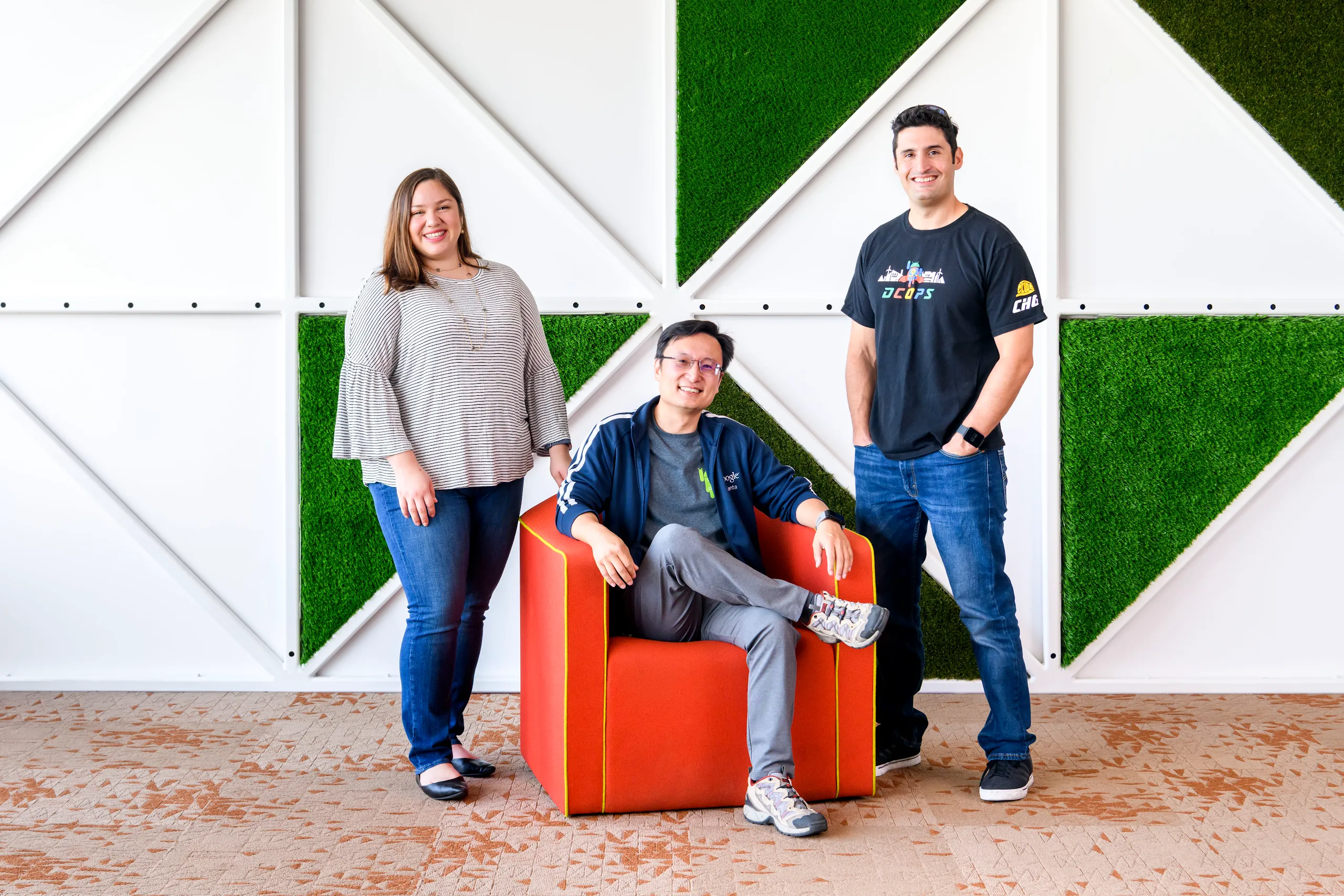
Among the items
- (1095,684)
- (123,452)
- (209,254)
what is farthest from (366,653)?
(1095,684)

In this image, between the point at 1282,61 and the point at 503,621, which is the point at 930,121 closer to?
the point at 1282,61

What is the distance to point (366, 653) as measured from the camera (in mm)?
3586

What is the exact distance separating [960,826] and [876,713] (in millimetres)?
464

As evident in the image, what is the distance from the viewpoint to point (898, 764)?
2.81 metres

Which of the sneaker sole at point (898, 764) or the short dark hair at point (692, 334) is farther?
the sneaker sole at point (898, 764)

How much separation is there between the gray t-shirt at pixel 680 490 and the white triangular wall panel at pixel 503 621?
2.98 feet

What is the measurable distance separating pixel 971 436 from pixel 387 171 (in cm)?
208

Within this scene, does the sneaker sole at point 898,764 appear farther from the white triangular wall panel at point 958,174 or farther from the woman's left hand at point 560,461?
the white triangular wall panel at point 958,174

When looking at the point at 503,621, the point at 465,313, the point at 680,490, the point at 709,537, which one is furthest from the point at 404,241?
the point at 503,621

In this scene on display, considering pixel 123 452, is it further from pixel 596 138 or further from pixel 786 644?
pixel 786 644

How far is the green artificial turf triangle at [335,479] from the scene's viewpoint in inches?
137

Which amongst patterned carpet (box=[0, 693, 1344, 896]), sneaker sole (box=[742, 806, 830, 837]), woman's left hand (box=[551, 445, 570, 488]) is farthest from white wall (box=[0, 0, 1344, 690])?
sneaker sole (box=[742, 806, 830, 837])

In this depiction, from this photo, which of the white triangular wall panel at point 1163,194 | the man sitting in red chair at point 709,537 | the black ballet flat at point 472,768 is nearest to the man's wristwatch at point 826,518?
the man sitting in red chair at point 709,537

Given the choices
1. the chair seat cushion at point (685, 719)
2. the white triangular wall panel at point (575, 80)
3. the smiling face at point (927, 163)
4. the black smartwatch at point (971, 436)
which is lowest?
the chair seat cushion at point (685, 719)
